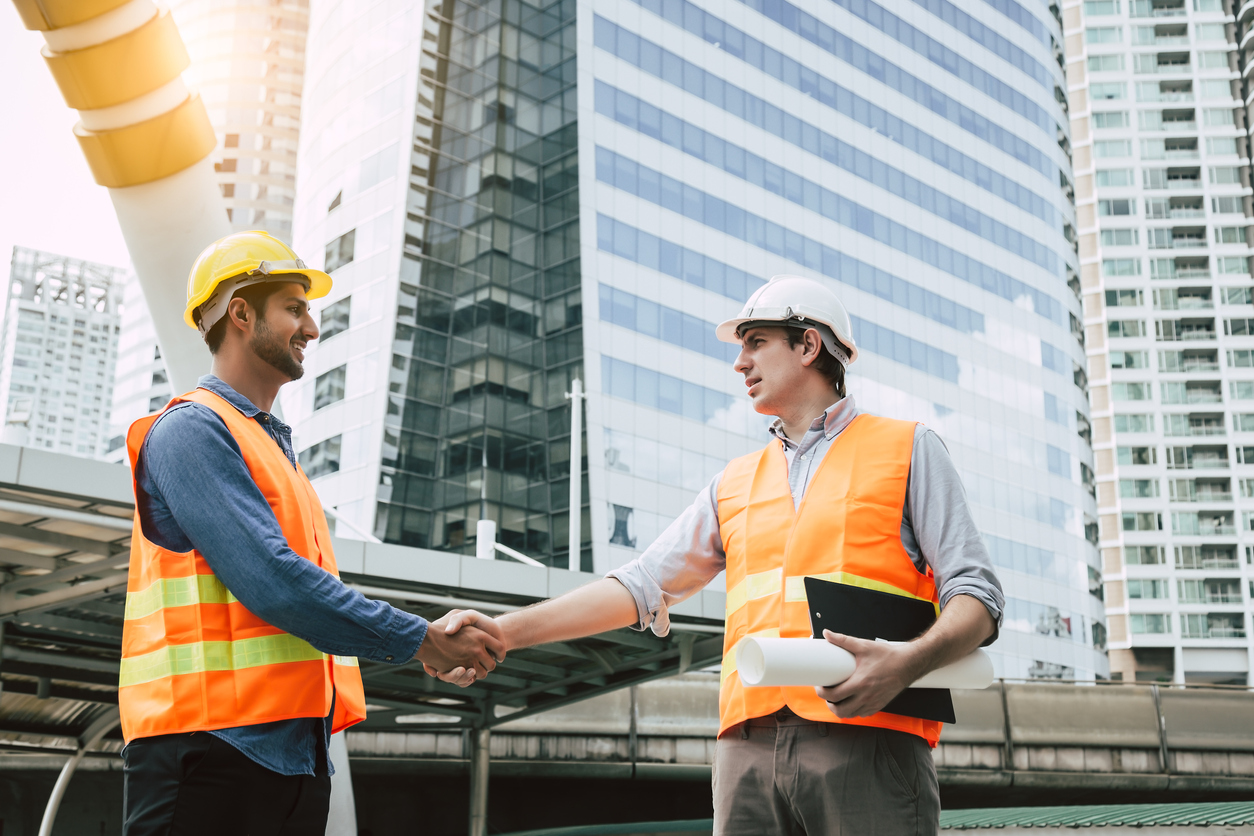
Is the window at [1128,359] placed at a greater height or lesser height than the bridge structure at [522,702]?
greater

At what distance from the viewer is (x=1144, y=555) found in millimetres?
82500

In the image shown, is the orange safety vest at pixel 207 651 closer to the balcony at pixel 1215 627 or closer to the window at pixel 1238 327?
the balcony at pixel 1215 627

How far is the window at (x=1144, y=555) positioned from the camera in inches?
3223

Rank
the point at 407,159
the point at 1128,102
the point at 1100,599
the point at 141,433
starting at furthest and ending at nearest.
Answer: the point at 1128,102, the point at 1100,599, the point at 407,159, the point at 141,433

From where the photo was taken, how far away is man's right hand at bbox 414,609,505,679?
3.38 m

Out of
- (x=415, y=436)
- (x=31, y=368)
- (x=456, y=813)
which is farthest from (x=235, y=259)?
(x=31, y=368)

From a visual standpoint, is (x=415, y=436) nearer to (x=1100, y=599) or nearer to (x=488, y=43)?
(x=488, y=43)

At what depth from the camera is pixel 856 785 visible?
2.74m

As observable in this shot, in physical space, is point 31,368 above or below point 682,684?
above

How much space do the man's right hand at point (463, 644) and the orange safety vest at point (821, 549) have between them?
0.79 m

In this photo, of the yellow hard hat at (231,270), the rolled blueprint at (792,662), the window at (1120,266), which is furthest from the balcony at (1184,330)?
the rolled blueprint at (792,662)

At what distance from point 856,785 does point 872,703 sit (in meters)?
0.29

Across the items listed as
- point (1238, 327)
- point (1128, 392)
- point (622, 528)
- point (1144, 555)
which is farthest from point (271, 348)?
point (1238, 327)

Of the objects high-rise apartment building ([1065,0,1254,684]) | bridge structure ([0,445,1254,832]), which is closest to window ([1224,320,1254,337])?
high-rise apartment building ([1065,0,1254,684])
